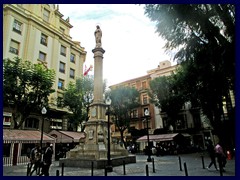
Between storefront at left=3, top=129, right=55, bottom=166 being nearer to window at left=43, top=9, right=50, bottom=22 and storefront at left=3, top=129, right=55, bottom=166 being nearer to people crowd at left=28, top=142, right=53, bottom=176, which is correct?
people crowd at left=28, top=142, right=53, bottom=176

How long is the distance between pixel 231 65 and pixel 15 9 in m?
22.8

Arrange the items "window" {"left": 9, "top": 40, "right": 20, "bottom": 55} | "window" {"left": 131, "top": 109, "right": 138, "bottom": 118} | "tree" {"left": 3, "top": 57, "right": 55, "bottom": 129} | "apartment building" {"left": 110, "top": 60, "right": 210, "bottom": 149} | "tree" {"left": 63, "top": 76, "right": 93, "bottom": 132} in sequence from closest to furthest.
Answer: "tree" {"left": 3, "top": 57, "right": 55, "bottom": 129} → "window" {"left": 9, "top": 40, "right": 20, "bottom": 55} → "tree" {"left": 63, "top": 76, "right": 93, "bottom": 132} → "apartment building" {"left": 110, "top": 60, "right": 210, "bottom": 149} → "window" {"left": 131, "top": 109, "right": 138, "bottom": 118}

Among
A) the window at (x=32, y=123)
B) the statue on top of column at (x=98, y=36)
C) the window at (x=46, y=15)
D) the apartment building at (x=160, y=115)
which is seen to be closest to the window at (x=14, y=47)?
the window at (x=46, y=15)

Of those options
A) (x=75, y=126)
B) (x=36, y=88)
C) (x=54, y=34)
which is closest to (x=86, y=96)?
(x=75, y=126)

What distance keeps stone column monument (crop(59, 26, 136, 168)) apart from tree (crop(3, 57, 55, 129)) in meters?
7.10

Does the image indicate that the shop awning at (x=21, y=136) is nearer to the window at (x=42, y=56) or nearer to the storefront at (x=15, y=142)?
the storefront at (x=15, y=142)

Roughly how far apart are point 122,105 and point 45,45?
15.7 m

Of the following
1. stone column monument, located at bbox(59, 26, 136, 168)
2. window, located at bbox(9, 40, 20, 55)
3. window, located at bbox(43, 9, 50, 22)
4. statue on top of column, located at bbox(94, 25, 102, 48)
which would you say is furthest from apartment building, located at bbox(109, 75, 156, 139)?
stone column monument, located at bbox(59, 26, 136, 168)

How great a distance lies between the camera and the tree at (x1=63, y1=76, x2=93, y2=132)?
25938 mm

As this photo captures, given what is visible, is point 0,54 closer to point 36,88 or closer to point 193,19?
point 193,19

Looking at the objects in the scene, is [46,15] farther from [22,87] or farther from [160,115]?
[160,115]

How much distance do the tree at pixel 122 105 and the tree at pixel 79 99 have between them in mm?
7959

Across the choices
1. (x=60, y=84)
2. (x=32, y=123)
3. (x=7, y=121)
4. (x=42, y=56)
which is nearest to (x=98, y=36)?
(x=42, y=56)

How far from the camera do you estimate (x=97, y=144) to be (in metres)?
14.5
